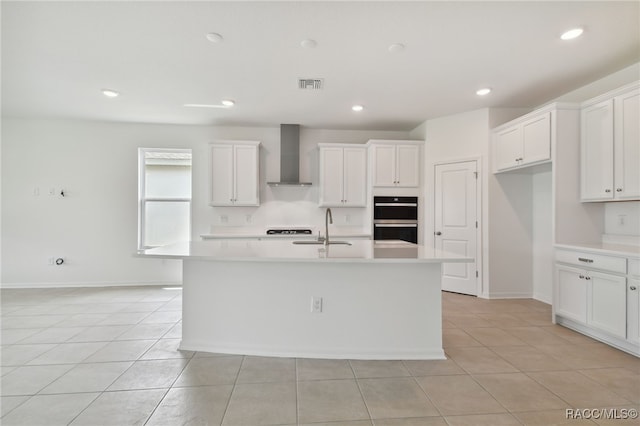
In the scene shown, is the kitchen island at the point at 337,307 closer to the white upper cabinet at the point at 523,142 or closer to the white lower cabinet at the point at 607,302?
the white lower cabinet at the point at 607,302

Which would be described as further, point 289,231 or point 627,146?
point 289,231

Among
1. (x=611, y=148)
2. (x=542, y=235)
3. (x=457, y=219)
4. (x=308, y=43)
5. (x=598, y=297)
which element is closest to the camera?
(x=308, y=43)

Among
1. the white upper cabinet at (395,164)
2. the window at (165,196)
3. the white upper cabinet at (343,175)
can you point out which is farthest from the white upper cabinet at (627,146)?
the window at (165,196)

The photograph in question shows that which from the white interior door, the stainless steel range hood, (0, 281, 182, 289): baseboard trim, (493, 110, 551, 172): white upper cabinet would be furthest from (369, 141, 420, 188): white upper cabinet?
(0, 281, 182, 289): baseboard trim

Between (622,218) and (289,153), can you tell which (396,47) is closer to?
(289,153)

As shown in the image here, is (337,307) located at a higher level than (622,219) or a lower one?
lower

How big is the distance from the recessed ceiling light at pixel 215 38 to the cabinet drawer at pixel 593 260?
3815mm

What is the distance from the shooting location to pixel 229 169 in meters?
4.76

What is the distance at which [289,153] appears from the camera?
5031 mm

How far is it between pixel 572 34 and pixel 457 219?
2.51 metres

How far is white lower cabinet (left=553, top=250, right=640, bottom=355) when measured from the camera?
8.07 feet

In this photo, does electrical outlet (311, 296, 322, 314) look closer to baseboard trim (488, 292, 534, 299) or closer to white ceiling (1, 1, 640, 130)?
white ceiling (1, 1, 640, 130)

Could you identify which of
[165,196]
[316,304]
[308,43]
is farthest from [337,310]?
[165,196]

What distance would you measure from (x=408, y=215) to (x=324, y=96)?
225 centimetres
